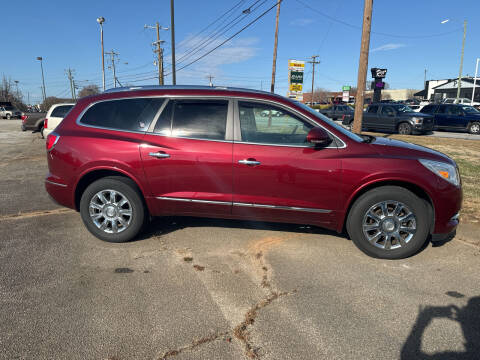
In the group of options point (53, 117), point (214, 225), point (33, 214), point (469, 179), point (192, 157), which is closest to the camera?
point (192, 157)

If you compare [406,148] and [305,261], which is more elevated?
[406,148]

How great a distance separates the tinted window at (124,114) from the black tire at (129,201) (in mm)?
645

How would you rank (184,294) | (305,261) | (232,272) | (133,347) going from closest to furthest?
(133,347) → (184,294) → (232,272) → (305,261)

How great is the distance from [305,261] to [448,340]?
4.81 ft

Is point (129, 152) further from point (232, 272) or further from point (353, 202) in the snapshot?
point (353, 202)

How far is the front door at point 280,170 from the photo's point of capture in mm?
3510

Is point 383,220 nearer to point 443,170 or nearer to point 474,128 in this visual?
→ point 443,170

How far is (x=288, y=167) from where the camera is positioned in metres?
3.51

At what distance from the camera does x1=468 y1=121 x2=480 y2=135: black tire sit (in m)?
18.4

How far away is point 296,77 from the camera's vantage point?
57.8 feet

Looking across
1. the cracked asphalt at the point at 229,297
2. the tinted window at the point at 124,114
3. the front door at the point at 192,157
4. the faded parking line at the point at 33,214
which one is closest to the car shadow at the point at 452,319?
the cracked asphalt at the point at 229,297

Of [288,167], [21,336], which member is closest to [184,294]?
[21,336]

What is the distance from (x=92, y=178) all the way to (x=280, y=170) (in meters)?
2.29

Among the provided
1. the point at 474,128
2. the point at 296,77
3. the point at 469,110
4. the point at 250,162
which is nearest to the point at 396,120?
the point at 474,128
